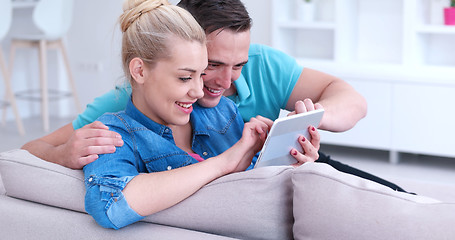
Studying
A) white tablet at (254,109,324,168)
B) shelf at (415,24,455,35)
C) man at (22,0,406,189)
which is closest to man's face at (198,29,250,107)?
man at (22,0,406,189)

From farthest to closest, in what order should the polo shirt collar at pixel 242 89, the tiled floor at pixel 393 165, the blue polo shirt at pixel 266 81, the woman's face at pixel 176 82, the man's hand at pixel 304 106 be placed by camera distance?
the tiled floor at pixel 393 165 < the blue polo shirt at pixel 266 81 < the polo shirt collar at pixel 242 89 < the man's hand at pixel 304 106 < the woman's face at pixel 176 82

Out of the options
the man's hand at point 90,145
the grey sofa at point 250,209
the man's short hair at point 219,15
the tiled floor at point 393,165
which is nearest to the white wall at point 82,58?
the tiled floor at point 393,165

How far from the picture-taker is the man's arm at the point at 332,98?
1.98m

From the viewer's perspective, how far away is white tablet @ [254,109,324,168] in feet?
4.73

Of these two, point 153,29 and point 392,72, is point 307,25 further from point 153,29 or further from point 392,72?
point 153,29

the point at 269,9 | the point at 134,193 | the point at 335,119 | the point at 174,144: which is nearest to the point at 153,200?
the point at 134,193

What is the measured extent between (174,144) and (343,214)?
2.07ft

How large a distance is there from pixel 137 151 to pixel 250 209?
1.24ft

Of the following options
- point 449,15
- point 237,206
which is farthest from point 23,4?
point 237,206

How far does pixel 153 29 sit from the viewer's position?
5.08ft

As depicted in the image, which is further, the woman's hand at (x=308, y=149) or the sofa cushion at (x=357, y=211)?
the woman's hand at (x=308, y=149)

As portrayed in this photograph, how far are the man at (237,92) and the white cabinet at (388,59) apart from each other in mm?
1939

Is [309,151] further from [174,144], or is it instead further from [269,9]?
[269,9]

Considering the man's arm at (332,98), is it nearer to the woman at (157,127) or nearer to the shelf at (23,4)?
the woman at (157,127)
